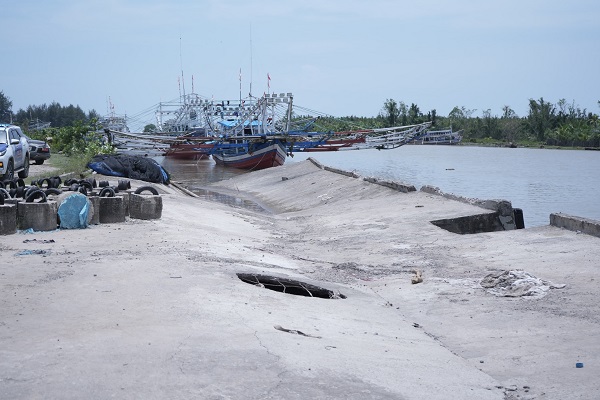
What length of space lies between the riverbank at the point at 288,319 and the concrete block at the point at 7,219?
463 mm

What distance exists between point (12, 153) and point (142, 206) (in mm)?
8256

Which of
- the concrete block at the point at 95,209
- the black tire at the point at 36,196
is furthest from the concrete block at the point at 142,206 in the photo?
the black tire at the point at 36,196

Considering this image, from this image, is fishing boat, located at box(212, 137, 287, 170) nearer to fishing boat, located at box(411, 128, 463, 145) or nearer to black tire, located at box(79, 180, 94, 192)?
fishing boat, located at box(411, 128, 463, 145)

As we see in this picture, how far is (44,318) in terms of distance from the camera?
23.7 feet

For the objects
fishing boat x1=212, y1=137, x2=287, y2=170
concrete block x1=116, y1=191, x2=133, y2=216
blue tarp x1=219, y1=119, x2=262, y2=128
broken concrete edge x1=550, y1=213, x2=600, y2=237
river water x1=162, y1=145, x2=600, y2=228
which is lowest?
river water x1=162, y1=145, x2=600, y2=228

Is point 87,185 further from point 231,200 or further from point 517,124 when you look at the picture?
point 517,124

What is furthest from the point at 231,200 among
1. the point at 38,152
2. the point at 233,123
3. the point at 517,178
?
the point at 233,123

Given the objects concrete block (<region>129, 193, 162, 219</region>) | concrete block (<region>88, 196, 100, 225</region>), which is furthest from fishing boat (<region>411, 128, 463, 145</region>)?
concrete block (<region>88, 196, 100, 225</region>)

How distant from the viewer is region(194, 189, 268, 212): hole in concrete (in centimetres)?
3079

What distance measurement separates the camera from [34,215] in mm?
12945

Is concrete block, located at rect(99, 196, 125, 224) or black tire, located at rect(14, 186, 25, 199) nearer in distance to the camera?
black tire, located at rect(14, 186, 25, 199)

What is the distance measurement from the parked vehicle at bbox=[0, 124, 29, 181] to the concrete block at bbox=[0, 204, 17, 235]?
9.38 meters

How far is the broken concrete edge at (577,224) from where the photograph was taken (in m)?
13.0

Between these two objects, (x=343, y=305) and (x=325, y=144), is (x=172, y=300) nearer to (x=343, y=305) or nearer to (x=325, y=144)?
(x=343, y=305)
